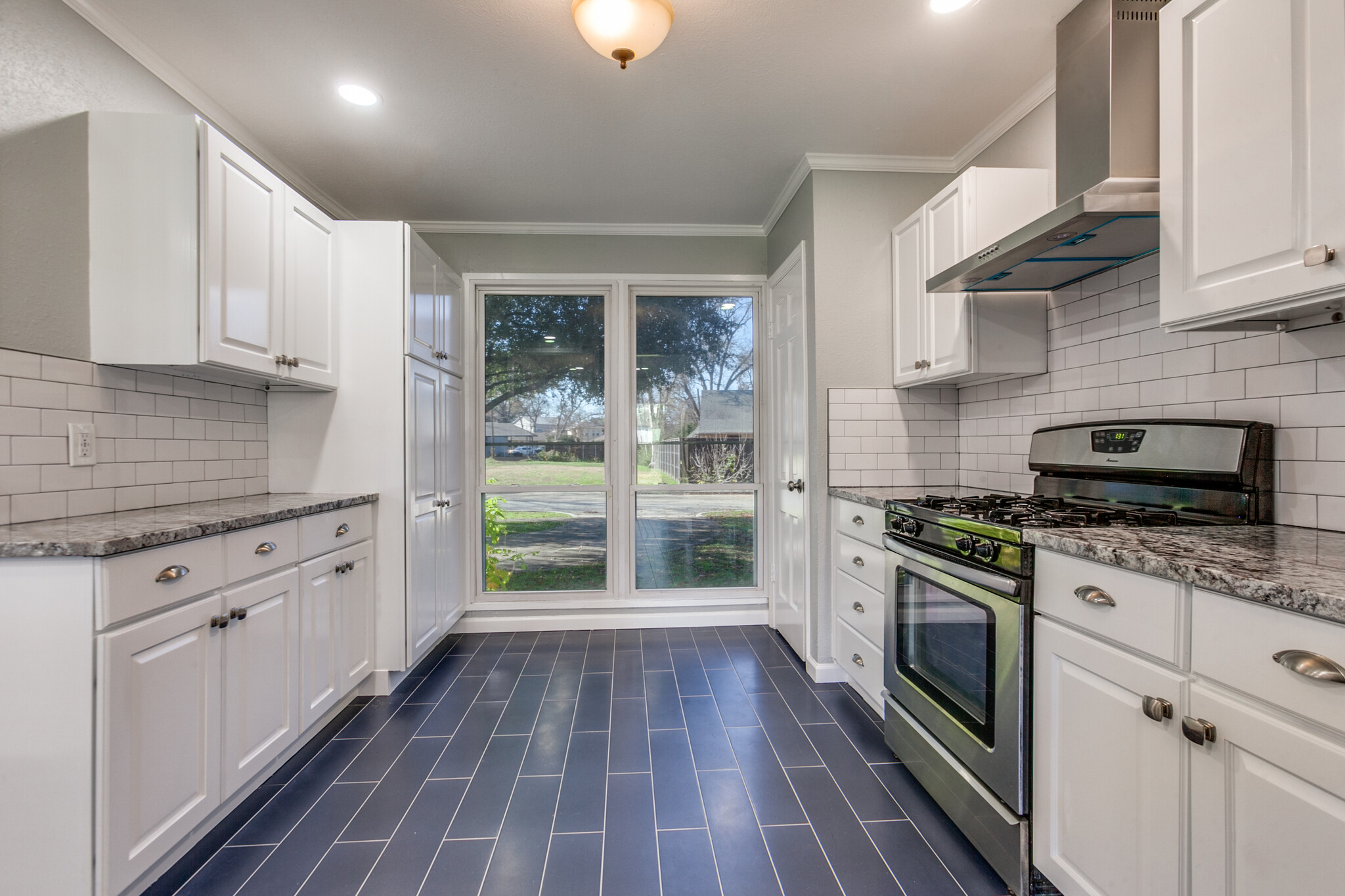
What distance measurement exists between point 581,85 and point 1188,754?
2.65 meters

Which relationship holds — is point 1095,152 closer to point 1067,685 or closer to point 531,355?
point 1067,685

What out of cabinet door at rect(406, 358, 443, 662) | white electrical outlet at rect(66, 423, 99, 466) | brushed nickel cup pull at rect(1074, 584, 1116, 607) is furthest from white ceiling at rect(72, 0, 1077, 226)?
brushed nickel cup pull at rect(1074, 584, 1116, 607)

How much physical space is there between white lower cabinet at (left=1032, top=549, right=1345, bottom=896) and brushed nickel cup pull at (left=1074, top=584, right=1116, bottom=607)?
0.02 m

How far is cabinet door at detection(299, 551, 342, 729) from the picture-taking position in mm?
2111

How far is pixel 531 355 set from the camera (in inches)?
150

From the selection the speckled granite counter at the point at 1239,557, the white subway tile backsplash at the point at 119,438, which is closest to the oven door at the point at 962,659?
the speckled granite counter at the point at 1239,557

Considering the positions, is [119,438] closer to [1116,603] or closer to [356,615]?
[356,615]

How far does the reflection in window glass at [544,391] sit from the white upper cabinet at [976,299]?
2.02 m

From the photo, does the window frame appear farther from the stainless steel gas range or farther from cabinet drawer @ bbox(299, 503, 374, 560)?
the stainless steel gas range

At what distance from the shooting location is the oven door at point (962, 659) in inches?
57.5

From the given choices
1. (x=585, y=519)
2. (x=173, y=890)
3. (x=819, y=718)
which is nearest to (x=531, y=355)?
(x=585, y=519)

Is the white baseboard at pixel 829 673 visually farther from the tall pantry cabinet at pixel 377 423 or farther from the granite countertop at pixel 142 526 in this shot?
the granite countertop at pixel 142 526

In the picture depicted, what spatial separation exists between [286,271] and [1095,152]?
289 cm

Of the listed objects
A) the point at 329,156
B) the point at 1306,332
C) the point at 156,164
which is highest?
the point at 329,156
